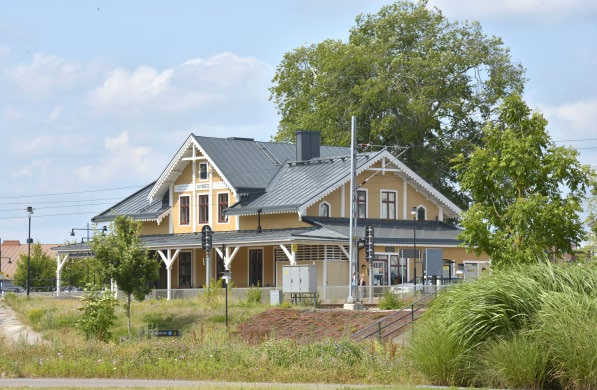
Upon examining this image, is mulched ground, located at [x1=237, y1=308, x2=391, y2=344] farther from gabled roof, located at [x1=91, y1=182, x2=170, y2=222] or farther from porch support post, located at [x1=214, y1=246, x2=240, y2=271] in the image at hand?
gabled roof, located at [x1=91, y1=182, x2=170, y2=222]

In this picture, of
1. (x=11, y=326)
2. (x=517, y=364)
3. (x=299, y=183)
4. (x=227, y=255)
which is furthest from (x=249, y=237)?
(x=517, y=364)

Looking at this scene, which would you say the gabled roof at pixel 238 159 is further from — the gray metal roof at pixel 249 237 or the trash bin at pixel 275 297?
the trash bin at pixel 275 297

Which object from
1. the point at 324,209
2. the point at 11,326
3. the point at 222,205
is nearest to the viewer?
the point at 11,326

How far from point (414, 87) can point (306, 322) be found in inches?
1270

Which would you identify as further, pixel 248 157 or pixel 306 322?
pixel 248 157

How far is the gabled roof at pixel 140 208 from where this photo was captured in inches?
2606

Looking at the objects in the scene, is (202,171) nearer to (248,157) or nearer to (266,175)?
(248,157)

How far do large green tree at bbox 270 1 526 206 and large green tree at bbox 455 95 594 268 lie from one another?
42244mm

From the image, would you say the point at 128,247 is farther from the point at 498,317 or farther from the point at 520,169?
the point at 498,317

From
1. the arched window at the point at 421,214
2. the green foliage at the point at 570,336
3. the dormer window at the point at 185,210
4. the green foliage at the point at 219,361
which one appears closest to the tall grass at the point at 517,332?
the green foliage at the point at 570,336

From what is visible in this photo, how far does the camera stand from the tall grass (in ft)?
66.3

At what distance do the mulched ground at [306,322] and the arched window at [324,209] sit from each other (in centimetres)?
1357

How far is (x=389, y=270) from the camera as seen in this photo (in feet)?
199

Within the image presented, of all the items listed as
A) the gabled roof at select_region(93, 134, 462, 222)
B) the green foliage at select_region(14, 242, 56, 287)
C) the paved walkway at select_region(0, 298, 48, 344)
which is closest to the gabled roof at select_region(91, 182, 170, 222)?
the gabled roof at select_region(93, 134, 462, 222)
